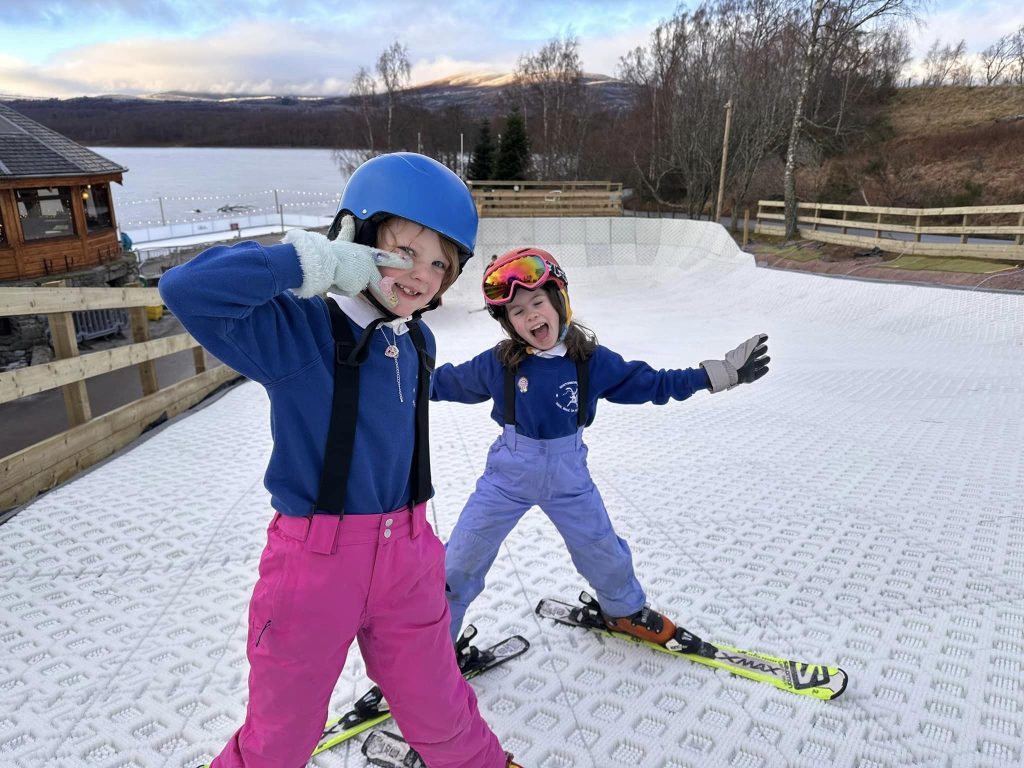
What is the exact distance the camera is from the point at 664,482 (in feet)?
14.8

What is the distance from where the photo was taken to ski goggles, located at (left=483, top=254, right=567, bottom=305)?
231cm

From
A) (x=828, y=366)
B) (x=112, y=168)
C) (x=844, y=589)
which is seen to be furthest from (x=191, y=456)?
(x=112, y=168)

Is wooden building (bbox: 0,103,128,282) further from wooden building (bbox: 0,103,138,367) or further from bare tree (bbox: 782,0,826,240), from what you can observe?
bare tree (bbox: 782,0,826,240)

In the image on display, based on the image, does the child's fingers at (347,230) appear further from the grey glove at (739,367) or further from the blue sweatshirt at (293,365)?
the grey glove at (739,367)

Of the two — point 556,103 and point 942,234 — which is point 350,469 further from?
point 556,103

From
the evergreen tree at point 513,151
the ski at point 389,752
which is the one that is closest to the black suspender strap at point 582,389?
the ski at point 389,752

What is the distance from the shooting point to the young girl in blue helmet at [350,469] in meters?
1.45

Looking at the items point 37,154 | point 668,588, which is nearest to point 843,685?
point 668,588

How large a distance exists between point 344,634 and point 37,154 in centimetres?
1604

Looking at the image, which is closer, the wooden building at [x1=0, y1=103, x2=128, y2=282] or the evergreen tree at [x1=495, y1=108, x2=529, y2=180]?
the wooden building at [x1=0, y1=103, x2=128, y2=282]

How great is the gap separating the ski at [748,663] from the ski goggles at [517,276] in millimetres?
1488

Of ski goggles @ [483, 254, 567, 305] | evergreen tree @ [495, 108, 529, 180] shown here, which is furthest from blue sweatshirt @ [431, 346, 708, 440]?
evergreen tree @ [495, 108, 529, 180]

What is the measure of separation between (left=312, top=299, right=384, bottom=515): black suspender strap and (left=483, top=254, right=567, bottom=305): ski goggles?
0.89m

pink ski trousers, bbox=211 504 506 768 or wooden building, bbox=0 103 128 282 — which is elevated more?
wooden building, bbox=0 103 128 282
